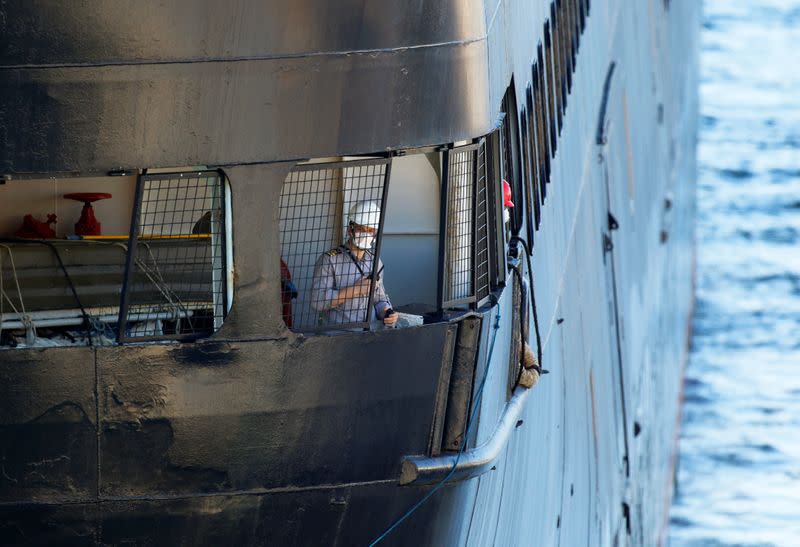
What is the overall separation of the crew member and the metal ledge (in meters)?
0.89

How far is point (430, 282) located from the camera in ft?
32.4

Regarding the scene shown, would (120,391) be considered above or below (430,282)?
below

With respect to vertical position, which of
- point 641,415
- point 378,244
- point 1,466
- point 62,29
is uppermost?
point 62,29

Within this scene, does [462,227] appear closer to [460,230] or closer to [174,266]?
[460,230]

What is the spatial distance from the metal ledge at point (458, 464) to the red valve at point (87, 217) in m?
2.56

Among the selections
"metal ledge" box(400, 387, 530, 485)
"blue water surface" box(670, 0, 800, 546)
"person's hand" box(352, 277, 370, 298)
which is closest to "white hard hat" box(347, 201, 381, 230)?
"person's hand" box(352, 277, 370, 298)

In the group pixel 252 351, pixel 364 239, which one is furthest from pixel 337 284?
pixel 252 351

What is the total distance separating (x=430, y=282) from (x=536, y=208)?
2330mm

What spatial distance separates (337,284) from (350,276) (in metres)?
0.10

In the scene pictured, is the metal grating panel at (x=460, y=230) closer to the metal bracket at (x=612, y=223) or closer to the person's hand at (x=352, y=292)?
the person's hand at (x=352, y=292)

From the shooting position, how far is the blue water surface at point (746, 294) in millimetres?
33906

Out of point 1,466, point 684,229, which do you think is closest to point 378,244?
point 1,466

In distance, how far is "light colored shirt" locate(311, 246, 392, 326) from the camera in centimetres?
845

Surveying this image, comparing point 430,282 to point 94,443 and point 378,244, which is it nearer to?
point 378,244
